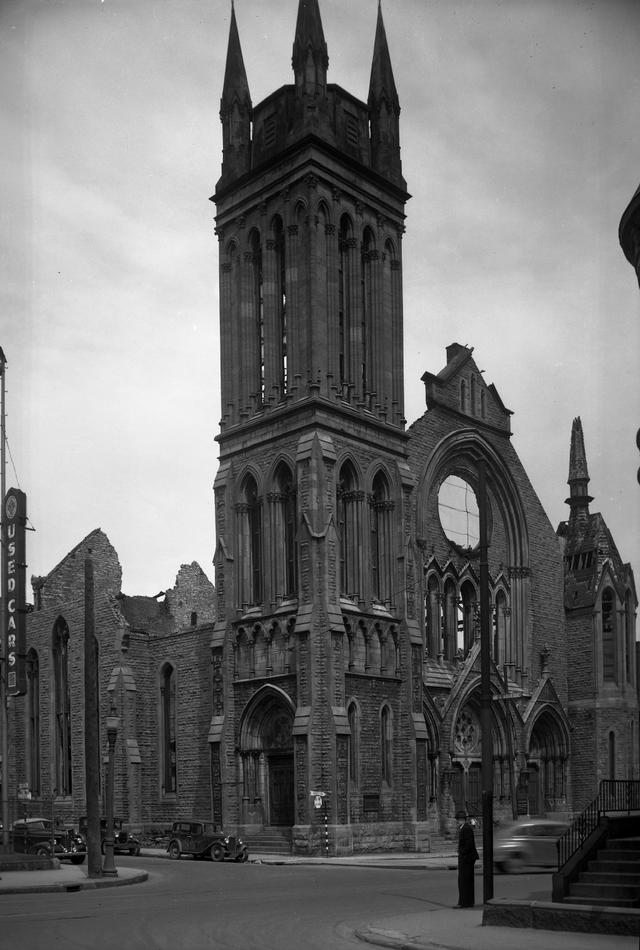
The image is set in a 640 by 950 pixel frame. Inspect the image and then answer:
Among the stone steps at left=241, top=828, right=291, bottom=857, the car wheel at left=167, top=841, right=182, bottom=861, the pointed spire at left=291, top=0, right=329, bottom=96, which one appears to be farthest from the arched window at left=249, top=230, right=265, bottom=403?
the car wheel at left=167, top=841, right=182, bottom=861

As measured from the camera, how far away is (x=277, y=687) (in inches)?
1563

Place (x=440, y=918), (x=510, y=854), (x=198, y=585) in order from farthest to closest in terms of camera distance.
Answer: (x=198, y=585)
(x=510, y=854)
(x=440, y=918)

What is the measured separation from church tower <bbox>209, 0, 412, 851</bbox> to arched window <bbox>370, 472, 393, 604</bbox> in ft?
0.19

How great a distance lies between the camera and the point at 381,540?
4256 centimetres

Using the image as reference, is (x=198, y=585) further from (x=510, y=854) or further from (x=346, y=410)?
(x=510, y=854)

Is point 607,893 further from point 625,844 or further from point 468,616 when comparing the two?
point 468,616

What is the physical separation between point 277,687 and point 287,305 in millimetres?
12789

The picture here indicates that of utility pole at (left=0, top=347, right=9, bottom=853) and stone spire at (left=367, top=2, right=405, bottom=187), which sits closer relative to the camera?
utility pole at (left=0, top=347, right=9, bottom=853)

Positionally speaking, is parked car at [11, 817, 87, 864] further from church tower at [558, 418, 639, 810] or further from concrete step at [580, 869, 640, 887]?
church tower at [558, 418, 639, 810]

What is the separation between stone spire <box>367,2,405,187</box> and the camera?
44969 mm

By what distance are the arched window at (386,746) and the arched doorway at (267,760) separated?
3029mm

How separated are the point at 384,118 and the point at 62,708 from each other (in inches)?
1047

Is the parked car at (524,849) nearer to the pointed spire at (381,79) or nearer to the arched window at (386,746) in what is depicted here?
the arched window at (386,746)

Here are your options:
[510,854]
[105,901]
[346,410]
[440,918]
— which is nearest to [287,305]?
[346,410]
